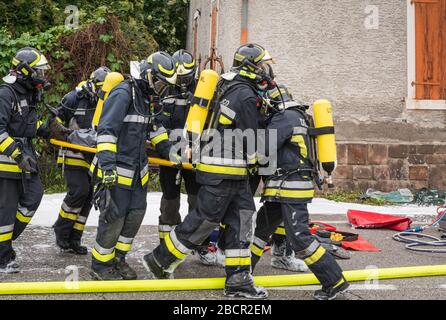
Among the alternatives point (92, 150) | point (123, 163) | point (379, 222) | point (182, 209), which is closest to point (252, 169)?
point (123, 163)

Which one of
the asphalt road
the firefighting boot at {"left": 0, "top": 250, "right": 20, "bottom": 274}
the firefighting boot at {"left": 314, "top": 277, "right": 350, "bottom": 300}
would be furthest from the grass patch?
the firefighting boot at {"left": 0, "top": 250, "right": 20, "bottom": 274}

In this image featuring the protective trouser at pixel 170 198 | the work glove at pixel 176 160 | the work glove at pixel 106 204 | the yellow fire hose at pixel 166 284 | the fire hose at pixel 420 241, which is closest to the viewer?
the yellow fire hose at pixel 166 284

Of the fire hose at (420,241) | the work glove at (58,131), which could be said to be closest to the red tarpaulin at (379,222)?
the fire hose at (420,241)

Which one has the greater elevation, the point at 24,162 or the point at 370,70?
the point at 370,70

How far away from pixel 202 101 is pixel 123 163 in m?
0.87

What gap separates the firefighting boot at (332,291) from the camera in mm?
4496

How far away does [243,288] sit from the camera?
4570mm

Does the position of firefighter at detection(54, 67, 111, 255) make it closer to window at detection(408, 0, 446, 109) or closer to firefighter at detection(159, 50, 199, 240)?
firefighter at detection(159, 50, 199, 240)

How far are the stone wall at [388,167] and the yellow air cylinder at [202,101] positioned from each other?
20.0 ft

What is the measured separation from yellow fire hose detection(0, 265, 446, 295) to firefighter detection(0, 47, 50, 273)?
746 millimetres

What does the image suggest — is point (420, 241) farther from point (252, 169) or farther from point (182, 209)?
point (182, 209)

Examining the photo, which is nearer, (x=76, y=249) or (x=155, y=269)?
(x=155, y=269)

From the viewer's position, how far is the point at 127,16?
13.4 m

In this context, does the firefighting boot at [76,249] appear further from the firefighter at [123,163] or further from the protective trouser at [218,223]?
the protective trouser at [218,223]
